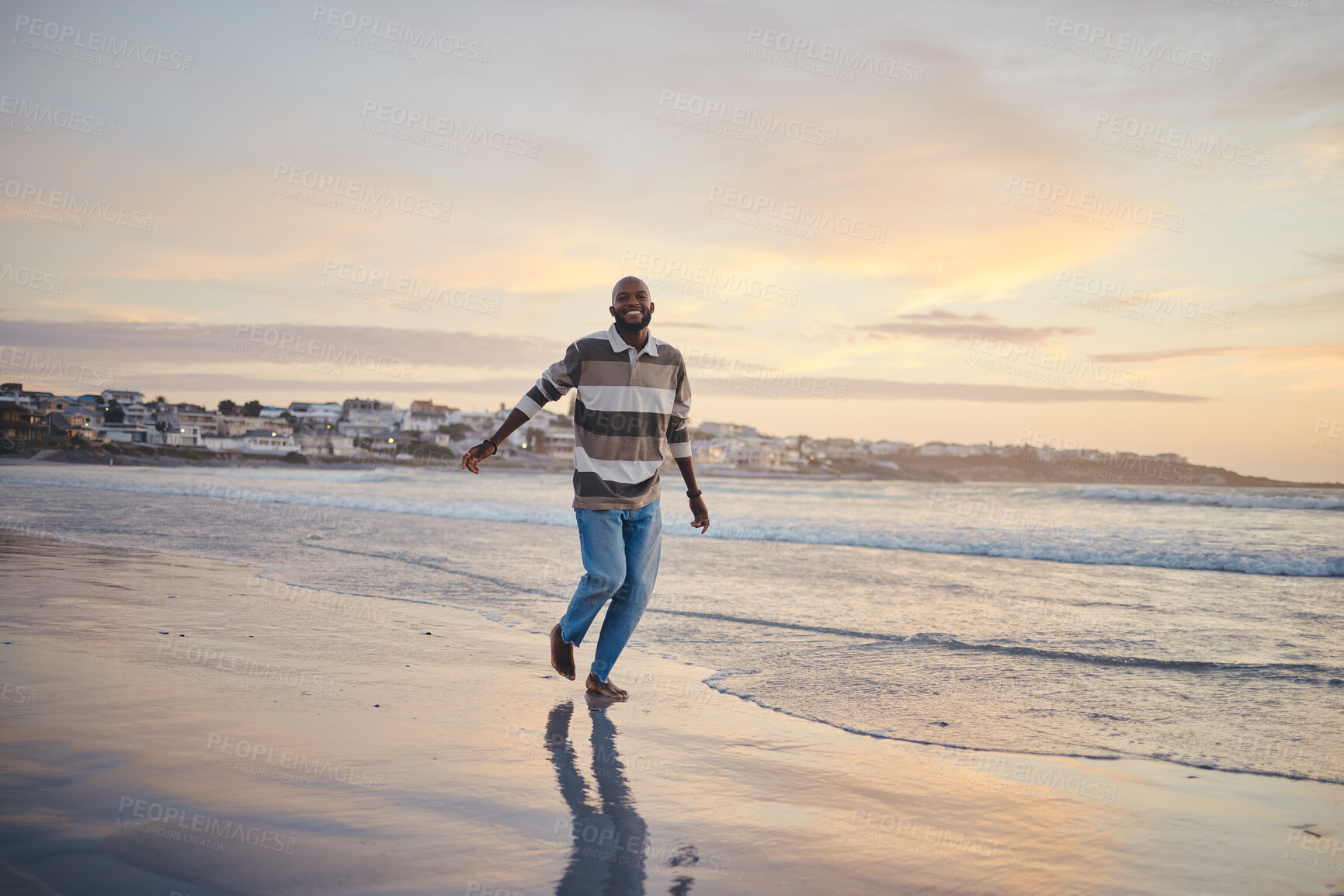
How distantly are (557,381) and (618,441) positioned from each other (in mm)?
438

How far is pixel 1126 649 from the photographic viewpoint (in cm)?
633

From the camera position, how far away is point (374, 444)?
98125mm

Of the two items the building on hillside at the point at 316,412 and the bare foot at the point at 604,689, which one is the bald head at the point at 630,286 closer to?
the bare foot at the point at 604,689

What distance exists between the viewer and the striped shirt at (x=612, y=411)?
422 centimetres

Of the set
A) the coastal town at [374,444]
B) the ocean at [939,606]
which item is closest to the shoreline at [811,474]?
the coastal town at [374,444]

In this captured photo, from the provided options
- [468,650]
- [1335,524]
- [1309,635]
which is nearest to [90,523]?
[468,650]

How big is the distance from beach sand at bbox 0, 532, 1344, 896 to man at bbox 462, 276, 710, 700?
1.85ft

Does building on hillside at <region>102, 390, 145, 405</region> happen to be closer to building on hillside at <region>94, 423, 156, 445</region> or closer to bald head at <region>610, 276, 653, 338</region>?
building on hillside at <region>94, 423, 156, 445</region>

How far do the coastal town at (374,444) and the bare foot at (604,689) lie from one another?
64473 mm

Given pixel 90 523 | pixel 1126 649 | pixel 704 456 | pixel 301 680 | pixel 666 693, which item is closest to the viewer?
pixel 301 680

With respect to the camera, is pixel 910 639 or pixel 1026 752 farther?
pixel 910 639

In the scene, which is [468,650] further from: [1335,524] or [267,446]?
[267,446]

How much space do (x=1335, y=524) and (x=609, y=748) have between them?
2556 centimetres

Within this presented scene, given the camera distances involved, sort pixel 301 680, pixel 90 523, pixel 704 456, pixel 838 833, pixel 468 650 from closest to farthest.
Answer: pixel 838 833 → pixel 301 680 → pixel 468 650 → pixel 90 523 → pixel 704 456
